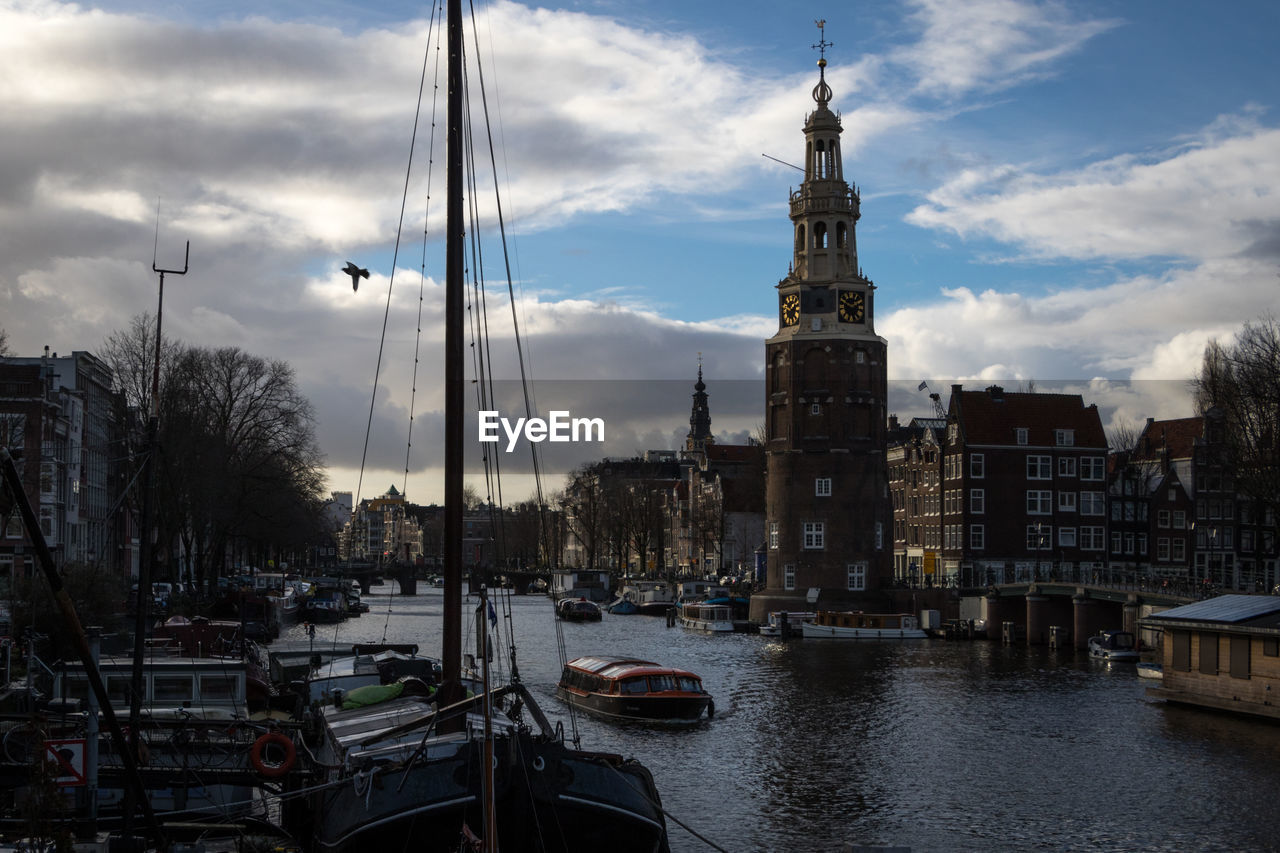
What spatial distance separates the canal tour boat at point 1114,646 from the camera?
73.1 m

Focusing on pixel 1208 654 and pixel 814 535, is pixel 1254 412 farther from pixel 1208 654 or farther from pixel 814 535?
pixel 814 535

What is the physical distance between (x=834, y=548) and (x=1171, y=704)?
52828 millimetres

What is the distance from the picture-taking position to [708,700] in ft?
170

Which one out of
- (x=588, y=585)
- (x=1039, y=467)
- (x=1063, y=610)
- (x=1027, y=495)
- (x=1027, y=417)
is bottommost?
(x=588, y=585)

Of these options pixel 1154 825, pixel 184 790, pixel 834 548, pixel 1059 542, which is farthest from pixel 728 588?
pixel 184 790

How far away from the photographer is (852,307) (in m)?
109

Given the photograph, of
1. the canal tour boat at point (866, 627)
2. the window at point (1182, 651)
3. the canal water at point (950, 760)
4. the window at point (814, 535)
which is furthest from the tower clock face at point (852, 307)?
the window at point (1182, 651)

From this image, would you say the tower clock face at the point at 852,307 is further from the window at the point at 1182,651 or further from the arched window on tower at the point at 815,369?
the window at the point at 1182,651

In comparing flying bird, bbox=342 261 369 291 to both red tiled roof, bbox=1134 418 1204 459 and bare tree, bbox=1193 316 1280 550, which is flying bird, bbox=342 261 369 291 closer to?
bare tree, bbox=1193 316 1280 550

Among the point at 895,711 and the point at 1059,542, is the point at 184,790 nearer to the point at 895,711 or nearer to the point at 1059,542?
the point at 895,711

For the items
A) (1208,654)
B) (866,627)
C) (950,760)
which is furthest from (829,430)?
(950,760)

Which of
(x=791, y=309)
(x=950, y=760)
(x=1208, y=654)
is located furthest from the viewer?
(x=791, y=309)

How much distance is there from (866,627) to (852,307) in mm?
27933

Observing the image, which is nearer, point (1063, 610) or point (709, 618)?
point (1063, 610)
